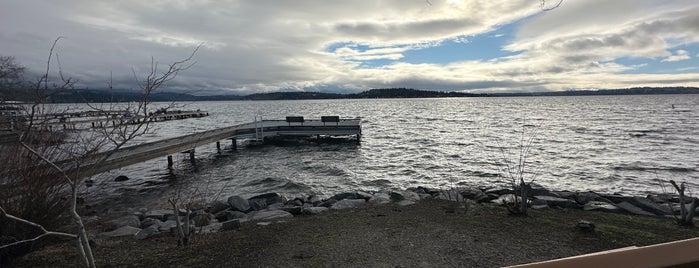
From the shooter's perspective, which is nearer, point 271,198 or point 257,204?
point 257,204

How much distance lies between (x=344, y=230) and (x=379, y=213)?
164 centimetres

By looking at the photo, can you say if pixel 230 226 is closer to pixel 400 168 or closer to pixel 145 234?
pixel 145 234

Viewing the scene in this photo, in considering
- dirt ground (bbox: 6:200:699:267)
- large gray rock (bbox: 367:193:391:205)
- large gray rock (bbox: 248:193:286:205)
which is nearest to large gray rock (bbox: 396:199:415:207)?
large gray rock (bbox: 367:193:391:205)

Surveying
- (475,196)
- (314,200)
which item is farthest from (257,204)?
(475,196)

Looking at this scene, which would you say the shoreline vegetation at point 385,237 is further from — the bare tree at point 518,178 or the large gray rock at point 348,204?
the large gray rock at point 348,204

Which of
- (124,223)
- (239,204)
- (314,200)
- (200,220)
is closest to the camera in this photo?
(200,220)

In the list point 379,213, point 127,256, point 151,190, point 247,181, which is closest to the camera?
point 127,256

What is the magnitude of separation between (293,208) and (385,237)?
355 centimetres

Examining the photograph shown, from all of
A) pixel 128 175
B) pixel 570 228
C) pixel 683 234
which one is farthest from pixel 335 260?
pixel 128 175

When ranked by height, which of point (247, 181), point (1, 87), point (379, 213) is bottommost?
point (247, 181)

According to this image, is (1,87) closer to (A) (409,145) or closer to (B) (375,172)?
(B) (375,172)

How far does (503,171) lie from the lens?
1730 cm

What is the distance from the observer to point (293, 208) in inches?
→ 371

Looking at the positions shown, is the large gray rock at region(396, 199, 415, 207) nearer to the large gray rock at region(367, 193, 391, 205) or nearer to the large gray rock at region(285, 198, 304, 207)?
the large gray rock at region(367, 193, 391, 205)
